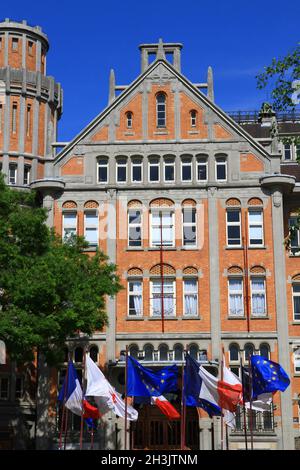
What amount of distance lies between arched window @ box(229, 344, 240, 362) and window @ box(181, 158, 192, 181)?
10.1 metres

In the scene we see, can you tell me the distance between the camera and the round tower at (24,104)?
47.2 meters

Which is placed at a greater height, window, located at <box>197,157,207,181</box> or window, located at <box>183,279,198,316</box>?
window, located at <box>197,157,207,181</box>

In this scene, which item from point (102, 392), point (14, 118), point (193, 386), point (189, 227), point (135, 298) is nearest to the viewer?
point (102, 392)

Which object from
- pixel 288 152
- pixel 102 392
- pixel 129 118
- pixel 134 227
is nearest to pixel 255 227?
pixel 134 227

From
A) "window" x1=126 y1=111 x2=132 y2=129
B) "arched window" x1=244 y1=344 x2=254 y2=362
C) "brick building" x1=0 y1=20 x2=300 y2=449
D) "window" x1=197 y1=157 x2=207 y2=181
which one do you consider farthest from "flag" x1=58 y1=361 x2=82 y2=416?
"window" x1=126 y1=111 x2=132 y2=129

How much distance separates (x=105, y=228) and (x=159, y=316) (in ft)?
19.7

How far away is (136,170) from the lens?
1769 inches

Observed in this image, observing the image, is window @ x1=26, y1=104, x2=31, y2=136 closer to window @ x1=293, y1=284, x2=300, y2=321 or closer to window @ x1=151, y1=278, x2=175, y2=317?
window @ x1=151, y1=278, x2=175, y2=317

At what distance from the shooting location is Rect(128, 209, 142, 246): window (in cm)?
4372

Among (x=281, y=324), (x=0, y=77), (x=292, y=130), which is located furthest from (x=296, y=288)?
(x=0, y=77)

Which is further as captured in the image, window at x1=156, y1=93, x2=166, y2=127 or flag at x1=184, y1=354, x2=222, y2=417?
window at x1=156, y1=93, x2=166, y2=127

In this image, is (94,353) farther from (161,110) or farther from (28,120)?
(28,120)

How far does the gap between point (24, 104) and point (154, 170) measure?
9909 millimetres

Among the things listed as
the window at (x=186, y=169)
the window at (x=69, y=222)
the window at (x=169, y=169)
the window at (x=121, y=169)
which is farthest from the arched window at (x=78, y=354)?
the window at (x=186, y=169)
